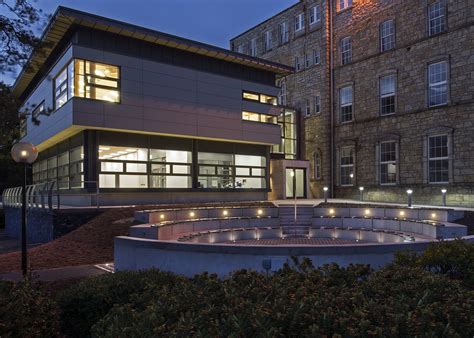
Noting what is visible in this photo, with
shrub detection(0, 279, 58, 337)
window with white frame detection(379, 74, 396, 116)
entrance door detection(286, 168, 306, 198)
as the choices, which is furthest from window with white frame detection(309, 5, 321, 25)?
shrub detection(0, 279, 58, 337)

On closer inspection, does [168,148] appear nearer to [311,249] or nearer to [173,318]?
[311,249]

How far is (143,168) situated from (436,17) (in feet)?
68.1

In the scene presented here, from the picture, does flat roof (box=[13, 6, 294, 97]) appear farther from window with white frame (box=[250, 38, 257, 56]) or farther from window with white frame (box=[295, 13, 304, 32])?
window with white frame (box=[250, 38, 257, 56])

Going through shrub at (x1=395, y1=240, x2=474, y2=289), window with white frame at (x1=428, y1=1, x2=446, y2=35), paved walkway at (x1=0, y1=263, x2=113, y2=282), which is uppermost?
window with white frame at (x1=428, y1=1, x2=446, y2=35)

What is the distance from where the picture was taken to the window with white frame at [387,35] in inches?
1096

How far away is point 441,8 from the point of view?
24.7m

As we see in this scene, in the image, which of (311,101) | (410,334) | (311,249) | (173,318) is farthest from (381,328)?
(311,101)

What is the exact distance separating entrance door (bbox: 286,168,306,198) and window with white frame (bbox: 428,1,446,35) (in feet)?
47.8

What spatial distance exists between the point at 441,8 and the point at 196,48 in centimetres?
1564

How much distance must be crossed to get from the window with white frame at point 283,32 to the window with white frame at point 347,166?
42.1 feet

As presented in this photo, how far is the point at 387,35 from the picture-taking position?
92.4 feet

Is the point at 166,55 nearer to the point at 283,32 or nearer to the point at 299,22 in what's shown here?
the point at 299,22

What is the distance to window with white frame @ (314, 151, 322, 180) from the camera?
3353 cm

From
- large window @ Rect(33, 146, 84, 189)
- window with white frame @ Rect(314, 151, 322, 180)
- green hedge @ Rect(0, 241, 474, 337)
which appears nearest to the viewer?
green hedge @ Rect(0, 241, 474, 337)
